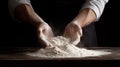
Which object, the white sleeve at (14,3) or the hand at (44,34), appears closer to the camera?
the hand at (44,34)

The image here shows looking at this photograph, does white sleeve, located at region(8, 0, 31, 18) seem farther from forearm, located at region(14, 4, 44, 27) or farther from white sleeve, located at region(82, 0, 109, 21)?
white sleeve, located at region(82, 0, 109, 21)

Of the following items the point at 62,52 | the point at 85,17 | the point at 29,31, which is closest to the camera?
the point at 62,52

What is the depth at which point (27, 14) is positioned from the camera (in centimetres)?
168

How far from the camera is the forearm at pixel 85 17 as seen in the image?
5.43 ft

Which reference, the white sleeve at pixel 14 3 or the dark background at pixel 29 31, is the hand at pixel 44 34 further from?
the dark background at pixel 29 31

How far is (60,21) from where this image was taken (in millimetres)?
1771

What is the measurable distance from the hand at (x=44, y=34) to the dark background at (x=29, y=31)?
1.06ft

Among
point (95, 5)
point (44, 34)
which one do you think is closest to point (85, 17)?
point (95, 5)

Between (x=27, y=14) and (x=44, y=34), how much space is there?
0.16 metres

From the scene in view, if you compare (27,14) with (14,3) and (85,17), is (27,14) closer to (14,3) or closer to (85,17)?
(14,3)

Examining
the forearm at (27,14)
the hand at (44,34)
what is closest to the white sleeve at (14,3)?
the forearm at (27,14)

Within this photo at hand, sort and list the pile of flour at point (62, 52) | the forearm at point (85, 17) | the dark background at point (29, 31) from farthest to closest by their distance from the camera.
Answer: the dark background at point (29, 31) → the forearm at point (85, 17) → the pile of flour at point (62, 52)
